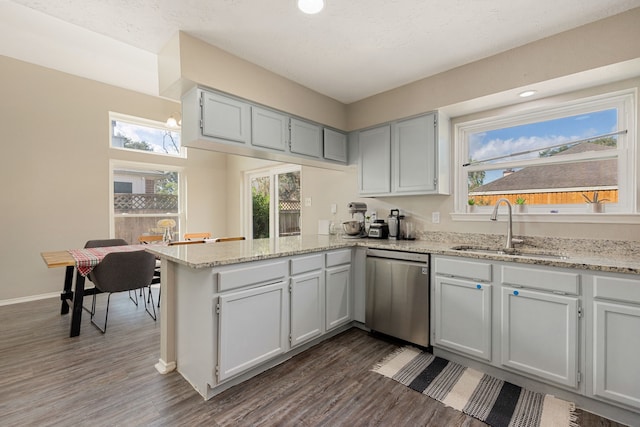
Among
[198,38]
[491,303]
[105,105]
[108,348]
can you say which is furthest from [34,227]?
[491,303]

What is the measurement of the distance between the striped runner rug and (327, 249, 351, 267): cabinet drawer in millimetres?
897

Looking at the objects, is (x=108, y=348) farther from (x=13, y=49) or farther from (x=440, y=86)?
(x=440, y=86)

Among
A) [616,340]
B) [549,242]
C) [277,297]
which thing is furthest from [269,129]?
[616,340]

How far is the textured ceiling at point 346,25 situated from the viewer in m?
1.88

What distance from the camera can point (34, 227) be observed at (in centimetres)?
374

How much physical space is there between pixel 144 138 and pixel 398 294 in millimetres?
4753

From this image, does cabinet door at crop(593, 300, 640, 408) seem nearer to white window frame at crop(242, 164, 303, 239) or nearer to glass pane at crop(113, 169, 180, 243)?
white window frame at crop(242, 164, 303, 239)

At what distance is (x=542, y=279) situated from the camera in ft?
6.07

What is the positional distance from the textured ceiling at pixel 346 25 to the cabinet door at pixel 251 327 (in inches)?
76.4

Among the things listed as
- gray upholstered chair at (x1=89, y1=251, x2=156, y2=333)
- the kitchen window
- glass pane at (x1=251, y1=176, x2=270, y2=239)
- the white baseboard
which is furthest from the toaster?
the white baseboard

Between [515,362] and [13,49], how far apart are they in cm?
584

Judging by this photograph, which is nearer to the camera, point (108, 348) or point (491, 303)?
point (491, 303)

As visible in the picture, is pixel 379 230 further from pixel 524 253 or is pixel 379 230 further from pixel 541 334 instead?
pixel 541 334

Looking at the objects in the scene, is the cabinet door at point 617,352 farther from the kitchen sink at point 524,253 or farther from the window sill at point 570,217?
the window sill at point 570,217
